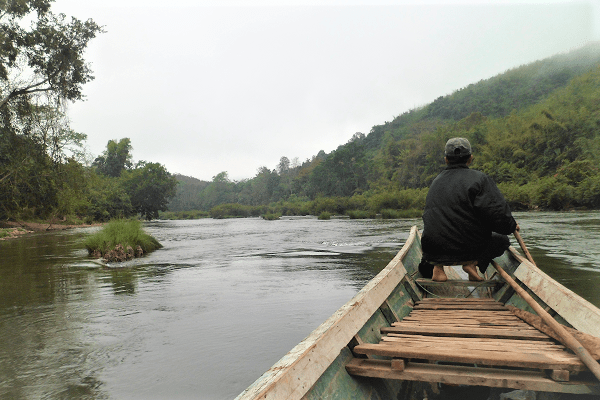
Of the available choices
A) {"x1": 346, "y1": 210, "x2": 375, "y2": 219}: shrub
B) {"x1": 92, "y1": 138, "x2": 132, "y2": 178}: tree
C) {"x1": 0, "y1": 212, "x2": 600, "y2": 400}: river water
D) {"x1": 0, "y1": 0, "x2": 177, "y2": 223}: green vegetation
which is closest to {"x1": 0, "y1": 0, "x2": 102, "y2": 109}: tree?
{"x1": 0, "y1": 0, "x2": 177, "y2": 223}: green vegetation

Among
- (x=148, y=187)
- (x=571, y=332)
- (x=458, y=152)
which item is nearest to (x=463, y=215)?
(x=458, y=152)

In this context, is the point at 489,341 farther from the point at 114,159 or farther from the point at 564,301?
the point at 114,159

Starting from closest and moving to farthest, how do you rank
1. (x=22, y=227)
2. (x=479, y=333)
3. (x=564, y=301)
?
(x=479, y=333) < (x=564, y=301) < (x=22, y=227)

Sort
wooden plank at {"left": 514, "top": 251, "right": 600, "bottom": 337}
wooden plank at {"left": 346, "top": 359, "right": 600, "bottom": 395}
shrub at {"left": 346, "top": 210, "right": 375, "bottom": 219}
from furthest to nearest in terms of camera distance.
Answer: shrub at {"left": 346, "top": 210, "right": 375, "bottom": 219} < wooden plank at {"left": 514, "top": 251, "right": 600, "bottom": 337} < wooden plank at {"left": 346, "top": 359, "right": 600, "bottom": 395}

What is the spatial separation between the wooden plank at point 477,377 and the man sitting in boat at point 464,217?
1.53 m

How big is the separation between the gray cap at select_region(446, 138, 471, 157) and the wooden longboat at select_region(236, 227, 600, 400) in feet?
3.65

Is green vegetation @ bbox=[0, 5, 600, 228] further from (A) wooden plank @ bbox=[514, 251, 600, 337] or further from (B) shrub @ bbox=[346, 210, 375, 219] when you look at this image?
(A) wooden plank @ bbox=[514, 251, 600, 337]

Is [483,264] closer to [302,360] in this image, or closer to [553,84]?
[302,360]

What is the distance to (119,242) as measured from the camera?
1056 centimetres

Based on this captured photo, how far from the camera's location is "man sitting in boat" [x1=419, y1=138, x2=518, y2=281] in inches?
117

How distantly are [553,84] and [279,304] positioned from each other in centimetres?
7743

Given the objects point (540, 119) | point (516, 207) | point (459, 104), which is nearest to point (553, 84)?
point (459, 104)

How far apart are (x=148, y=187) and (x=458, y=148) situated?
52.8 metres

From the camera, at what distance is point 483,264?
328cm
